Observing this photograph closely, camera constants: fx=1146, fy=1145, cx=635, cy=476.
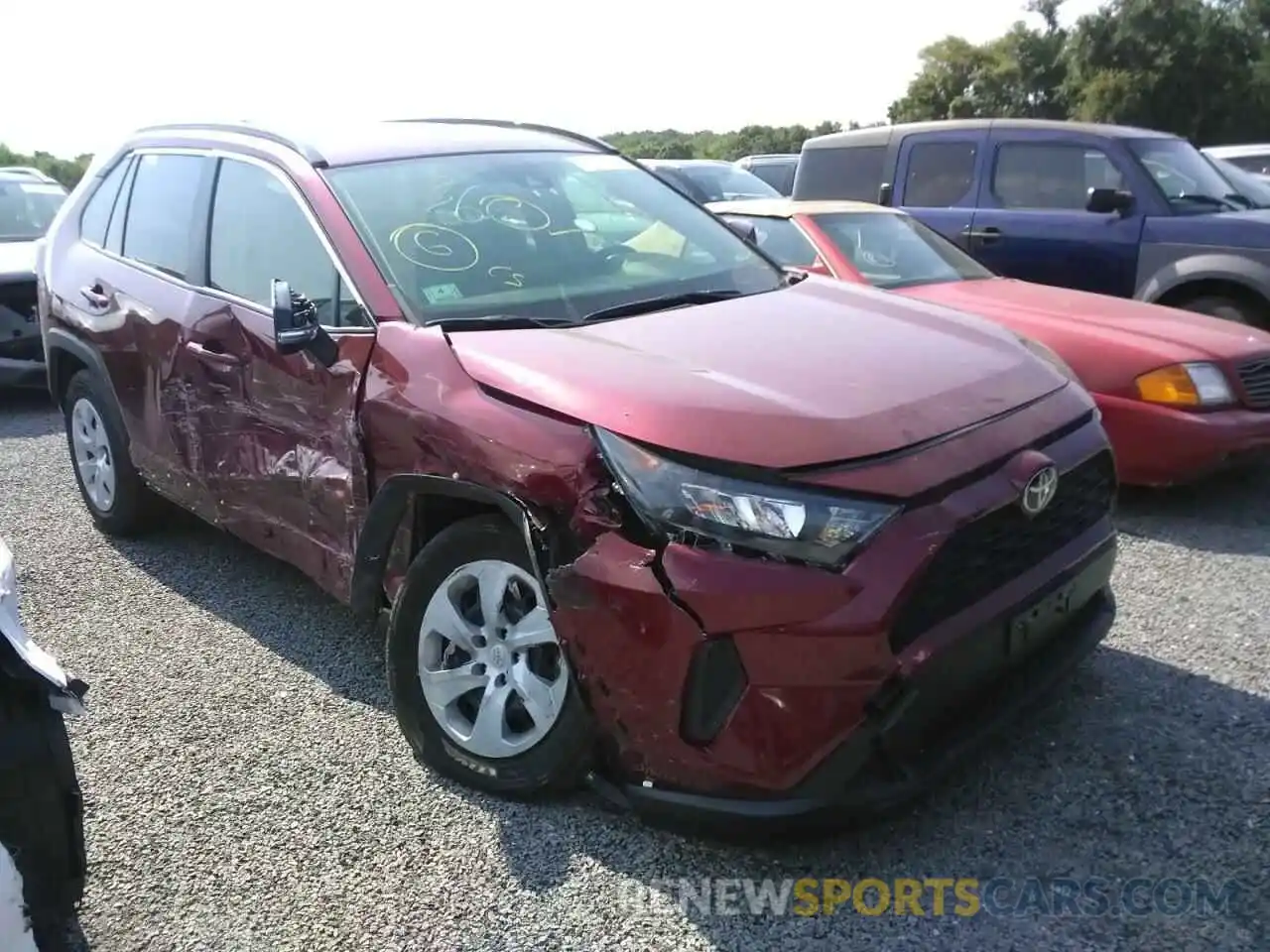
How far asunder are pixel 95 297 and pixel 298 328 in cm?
202

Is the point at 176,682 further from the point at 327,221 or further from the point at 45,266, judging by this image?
the point at 45,266

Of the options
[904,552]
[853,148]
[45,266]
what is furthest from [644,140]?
[904,552]

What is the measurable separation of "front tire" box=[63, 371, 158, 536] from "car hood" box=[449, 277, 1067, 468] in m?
2.53

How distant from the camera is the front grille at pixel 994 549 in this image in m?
2.59

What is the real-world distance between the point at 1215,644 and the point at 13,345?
7.66 metres

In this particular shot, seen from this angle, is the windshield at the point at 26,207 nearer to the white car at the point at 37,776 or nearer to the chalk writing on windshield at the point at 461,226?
the chalk writing on windshield at the point at 461,226

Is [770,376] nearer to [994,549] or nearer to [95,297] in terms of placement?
[994,549]

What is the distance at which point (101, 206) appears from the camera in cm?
514

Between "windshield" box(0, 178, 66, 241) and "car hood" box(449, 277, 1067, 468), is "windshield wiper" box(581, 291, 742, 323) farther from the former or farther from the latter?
"windshield" box(0, 178, 66, 241)

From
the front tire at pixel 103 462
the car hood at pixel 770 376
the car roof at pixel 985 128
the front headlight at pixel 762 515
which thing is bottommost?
the front tire at pixel 103 462

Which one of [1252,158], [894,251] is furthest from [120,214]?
[1252,158]

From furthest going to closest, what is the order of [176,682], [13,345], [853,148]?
1. [853,148]
2. [13,345]
3. [176,682]

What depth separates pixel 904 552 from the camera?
2.53m

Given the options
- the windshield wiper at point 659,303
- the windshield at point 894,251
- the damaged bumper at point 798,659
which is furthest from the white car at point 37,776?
the windshield at point 894,251
